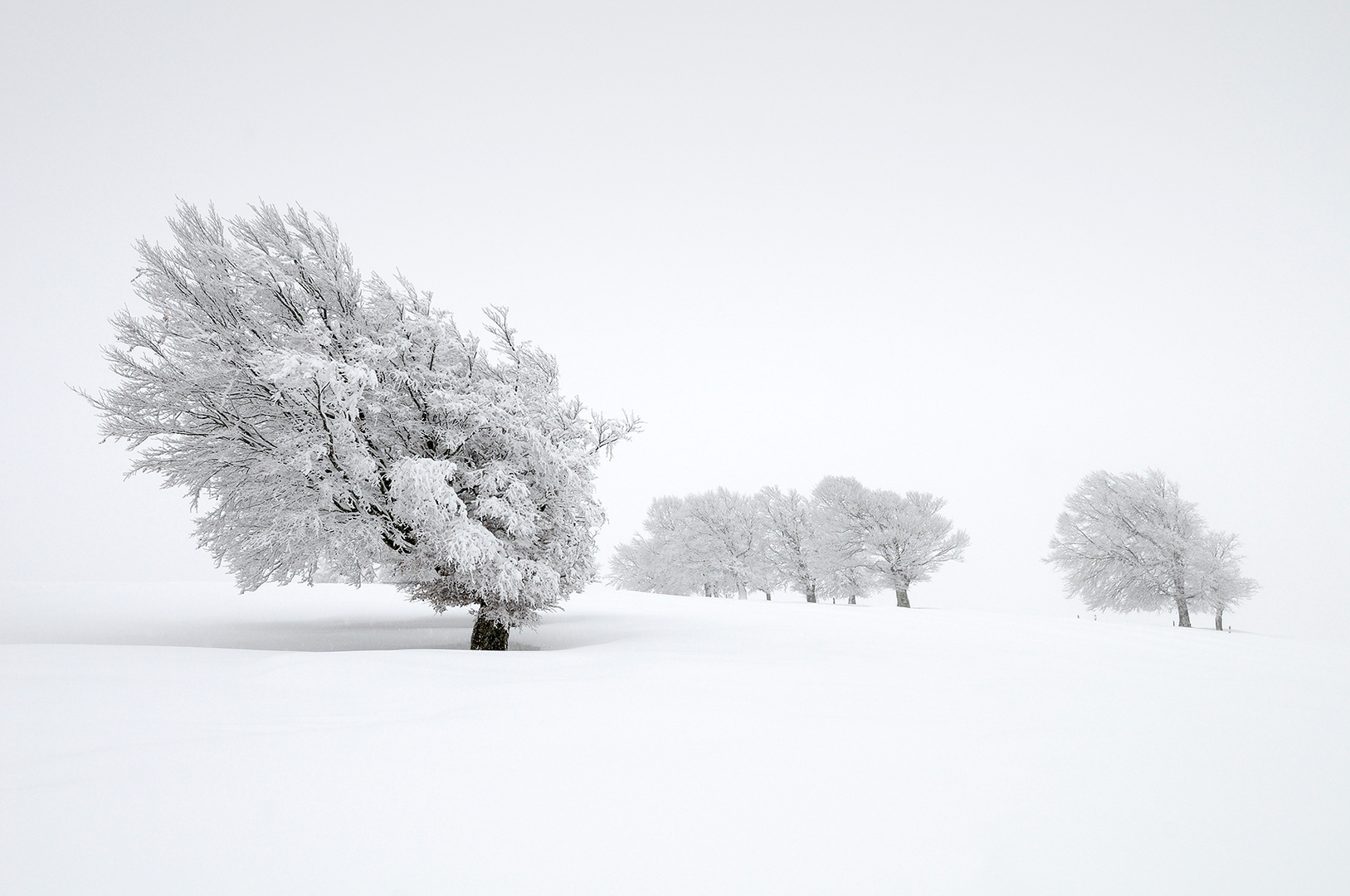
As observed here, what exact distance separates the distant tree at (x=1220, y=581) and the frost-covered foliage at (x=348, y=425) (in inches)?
1137

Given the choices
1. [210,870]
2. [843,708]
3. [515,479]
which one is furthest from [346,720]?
[515,479]

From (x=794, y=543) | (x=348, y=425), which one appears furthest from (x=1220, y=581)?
(x=348, y=425)

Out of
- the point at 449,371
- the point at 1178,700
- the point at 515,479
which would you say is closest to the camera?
the point at 1178,700

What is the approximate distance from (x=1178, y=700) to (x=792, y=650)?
14.4ft

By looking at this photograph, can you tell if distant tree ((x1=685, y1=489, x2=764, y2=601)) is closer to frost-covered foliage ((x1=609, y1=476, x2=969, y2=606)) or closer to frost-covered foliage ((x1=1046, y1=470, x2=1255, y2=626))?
frost-covered foliage ((x1=609, y1=476, x2=969, y2=606))

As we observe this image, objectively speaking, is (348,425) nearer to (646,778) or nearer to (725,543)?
(646,778)

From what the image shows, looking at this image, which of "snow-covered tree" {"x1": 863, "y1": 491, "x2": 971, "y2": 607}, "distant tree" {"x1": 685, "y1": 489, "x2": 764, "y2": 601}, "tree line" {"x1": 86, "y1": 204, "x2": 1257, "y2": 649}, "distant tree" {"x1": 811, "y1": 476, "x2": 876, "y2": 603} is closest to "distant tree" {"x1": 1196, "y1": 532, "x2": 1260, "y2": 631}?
"snow-covered tree" {"x1": 863, "y1": 491, "x2": 971, "y2": 607}

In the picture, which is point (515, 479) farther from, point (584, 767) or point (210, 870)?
point (210, 870)

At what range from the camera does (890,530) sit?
3019cm

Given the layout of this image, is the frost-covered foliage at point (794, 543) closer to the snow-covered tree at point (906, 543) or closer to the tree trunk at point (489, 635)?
the snow-covered tree at point (906, 543)

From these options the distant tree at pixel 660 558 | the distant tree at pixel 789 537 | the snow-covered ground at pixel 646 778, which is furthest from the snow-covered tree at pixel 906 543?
the snow-covered ground at pixel 646 778

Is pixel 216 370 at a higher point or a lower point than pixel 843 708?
higher

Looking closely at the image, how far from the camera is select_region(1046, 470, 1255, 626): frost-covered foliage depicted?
24.9m

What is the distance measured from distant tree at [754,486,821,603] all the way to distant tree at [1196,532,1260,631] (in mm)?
17270
